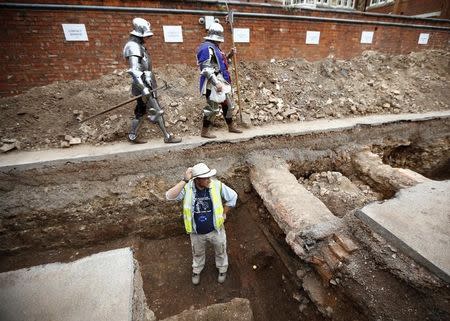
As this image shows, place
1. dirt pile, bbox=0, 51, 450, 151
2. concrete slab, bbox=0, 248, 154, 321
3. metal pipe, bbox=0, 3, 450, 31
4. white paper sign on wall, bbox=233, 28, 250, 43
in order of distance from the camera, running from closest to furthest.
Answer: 1. concrete slab, bbox=0, 248, 154, 321
2. dirt pile, bbox=0, 51, 450, 151
3. metal pipe, bbox=0, 3, 450, 31
4. white paper sign on wall, bbox=233, 28, 250, 43

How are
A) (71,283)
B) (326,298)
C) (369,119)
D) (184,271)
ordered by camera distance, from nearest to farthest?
(71,283) → (326,298) → (184,271) → (369,119)

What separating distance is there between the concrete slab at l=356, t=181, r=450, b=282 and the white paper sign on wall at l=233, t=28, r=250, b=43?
4.66 metres

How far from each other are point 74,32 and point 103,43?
522 mm

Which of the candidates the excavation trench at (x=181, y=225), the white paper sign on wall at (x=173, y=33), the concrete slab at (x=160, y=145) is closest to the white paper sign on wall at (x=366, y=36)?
the concrete slab at (x=160, y=145)

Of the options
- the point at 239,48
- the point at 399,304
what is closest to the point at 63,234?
the point at 399,304

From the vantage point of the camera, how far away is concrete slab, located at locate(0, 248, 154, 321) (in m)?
1.56

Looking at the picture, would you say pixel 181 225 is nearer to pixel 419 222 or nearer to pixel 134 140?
pixel 134 140

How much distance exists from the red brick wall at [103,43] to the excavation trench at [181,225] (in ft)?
8.03

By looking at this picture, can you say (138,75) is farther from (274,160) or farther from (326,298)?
(326,298)

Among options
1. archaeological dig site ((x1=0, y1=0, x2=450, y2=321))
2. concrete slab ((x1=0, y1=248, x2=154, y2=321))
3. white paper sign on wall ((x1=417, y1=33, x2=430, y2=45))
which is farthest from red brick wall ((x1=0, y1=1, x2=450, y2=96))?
concrete slab ((x1=0, y1=248, x2=154, y2=321))

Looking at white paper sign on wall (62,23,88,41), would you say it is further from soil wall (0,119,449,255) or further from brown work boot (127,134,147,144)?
soil wall (0,119,449,255)

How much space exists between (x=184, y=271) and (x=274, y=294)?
127cm

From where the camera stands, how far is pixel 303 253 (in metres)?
2.46

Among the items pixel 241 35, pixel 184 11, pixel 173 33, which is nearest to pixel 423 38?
pixel 241 35
